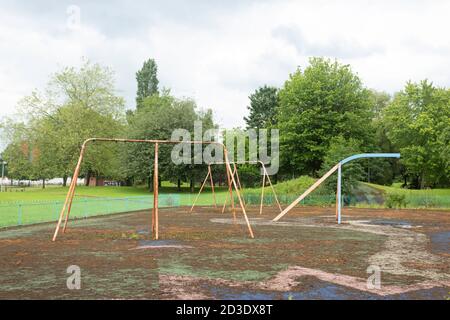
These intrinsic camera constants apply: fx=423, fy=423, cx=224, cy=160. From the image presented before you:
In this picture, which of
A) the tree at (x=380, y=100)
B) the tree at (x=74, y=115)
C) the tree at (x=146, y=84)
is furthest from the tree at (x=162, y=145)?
the tree at (x=380, y=100)

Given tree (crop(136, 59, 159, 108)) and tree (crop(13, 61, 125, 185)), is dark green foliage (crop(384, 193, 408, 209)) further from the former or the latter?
tree (crop(136, 59, 159, 108))

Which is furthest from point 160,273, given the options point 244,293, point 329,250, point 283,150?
point 283,150

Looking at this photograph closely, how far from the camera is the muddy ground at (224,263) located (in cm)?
741

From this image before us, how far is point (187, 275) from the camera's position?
8680mm

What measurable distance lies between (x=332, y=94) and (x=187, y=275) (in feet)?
155

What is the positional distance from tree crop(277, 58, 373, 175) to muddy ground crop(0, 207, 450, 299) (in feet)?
114

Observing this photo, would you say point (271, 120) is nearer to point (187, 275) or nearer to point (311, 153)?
point (311, 153)

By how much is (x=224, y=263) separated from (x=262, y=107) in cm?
6016

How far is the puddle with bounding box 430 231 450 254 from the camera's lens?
12931mm

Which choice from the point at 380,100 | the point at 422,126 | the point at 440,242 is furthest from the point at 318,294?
the point at 380,100

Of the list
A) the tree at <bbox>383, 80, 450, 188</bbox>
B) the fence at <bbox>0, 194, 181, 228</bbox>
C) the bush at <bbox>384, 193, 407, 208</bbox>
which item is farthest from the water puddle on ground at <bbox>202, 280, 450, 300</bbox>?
the tree at <bbox>383, 80, 450, 188</bbox>

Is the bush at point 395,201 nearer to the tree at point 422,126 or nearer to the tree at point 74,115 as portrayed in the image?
the tree at point 422,126

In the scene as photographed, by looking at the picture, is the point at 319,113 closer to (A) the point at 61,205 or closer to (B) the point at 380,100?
(B) the point at 380,100

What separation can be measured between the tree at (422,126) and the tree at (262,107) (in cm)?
A: 1889
